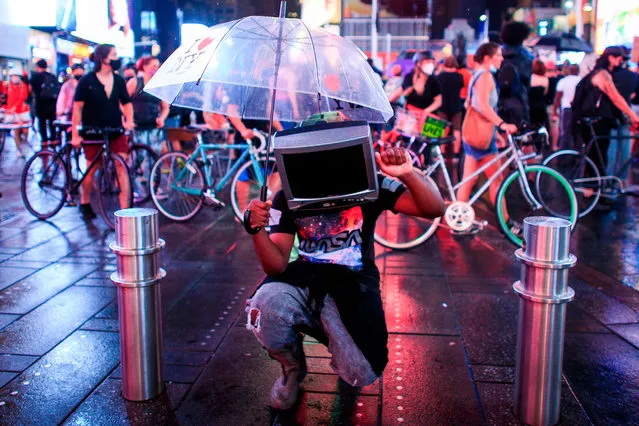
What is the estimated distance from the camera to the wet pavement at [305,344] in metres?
3.24

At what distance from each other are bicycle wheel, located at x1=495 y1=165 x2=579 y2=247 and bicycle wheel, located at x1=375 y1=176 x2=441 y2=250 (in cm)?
63

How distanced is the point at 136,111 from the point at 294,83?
6.34m

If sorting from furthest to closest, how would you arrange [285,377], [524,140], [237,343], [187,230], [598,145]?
[598,145] → [187,230] → [524,140] → [237,343] → [285,377]

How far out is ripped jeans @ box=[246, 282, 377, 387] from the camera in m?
3.06

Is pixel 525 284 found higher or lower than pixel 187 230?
higher

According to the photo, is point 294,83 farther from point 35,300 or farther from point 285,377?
point 35,300

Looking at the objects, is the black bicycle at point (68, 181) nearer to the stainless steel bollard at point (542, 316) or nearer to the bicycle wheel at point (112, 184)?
the bicycle wheel at point (112, 184)

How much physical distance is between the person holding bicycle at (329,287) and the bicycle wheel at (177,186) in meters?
4.58

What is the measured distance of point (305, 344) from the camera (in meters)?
4.11

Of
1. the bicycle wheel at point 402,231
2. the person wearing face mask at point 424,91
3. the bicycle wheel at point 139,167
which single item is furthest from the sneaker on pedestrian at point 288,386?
the person wearing face mask at point 424,91

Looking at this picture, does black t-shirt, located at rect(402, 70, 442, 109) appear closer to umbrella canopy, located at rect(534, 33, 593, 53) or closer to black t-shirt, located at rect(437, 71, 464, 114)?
black t-shirt, located at rect(437, 71, 464, 114)

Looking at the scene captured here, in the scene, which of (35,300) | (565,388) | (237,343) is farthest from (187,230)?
(565,388)

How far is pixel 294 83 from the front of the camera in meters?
3.47

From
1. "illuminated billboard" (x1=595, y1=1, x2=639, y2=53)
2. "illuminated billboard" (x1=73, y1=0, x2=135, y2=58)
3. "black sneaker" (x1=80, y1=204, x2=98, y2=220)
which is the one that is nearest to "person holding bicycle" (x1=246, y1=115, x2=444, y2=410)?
"black sneaker" (x1=80, y1=204, x2=98, y2=220)
